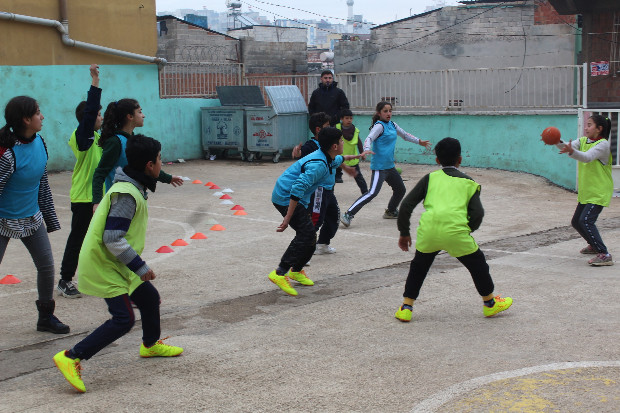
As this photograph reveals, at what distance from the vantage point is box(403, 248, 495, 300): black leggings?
596cm

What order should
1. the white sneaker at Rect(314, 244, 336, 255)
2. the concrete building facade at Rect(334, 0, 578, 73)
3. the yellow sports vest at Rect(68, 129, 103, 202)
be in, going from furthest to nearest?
the concrete building facade at Rect(334, 0, 578, 73) < the white sneaker at Rect(314, 244, 336, 255) < the yellow sports vest at Rect(68, 129, 103, 202)

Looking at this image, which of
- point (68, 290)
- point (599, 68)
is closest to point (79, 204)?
Result: point (68, 290)

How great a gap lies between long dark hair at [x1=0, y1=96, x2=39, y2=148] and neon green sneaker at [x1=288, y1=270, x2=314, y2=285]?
108 inches

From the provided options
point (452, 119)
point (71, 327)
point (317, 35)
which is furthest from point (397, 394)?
point (317, 35)

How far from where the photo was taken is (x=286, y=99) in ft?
62.3

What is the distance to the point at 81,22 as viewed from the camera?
17156 mm

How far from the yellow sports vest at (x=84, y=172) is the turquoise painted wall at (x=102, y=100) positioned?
29.8 feet

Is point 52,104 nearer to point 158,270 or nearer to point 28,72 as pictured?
point 28,72

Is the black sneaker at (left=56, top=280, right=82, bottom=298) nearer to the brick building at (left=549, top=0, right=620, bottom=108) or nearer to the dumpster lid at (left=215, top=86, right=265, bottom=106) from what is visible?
the dumpster lid at (left=215, top=86, right=265, bottom=106)

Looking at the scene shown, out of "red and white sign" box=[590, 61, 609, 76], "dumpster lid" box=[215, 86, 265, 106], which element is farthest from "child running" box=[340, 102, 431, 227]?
"red and white sign" box=[590, 61, 609, 76]

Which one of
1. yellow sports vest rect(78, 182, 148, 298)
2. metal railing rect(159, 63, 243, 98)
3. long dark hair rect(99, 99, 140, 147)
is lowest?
yellow sports vest rect(78, 182, 148, 298)

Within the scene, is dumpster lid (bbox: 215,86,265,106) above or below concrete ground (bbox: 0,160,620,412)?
above

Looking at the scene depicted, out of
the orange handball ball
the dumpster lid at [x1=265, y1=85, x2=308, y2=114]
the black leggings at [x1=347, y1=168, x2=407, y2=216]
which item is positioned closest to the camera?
the orange handball ball

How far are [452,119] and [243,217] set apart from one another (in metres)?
7.56
